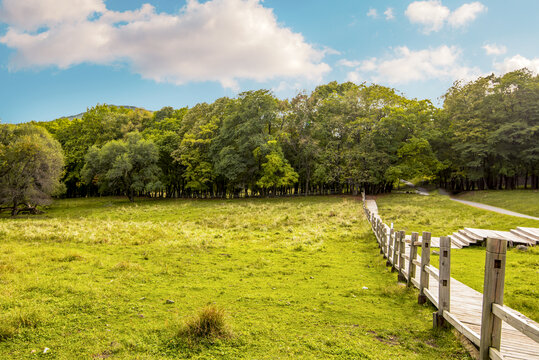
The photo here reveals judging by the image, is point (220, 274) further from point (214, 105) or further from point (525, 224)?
point (214, 105)

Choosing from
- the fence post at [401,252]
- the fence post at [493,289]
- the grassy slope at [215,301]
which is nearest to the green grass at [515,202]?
the grassy slope at [215,301]

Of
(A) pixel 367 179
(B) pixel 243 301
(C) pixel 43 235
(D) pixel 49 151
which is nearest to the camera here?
(B) pixel 243 301

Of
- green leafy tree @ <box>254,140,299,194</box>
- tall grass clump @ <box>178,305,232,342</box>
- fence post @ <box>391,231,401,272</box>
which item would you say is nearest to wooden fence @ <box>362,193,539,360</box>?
fence post @ <box>391,231,401,272</box>

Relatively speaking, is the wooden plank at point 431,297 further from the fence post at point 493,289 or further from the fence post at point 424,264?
the fence post at point 493,289

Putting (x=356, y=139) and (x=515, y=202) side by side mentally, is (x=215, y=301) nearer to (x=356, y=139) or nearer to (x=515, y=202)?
(x=515, y=202)

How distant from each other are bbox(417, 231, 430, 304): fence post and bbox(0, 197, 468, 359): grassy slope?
11.9 inches

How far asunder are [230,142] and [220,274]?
3922cm

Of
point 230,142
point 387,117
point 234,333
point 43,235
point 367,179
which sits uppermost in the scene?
point 387,117

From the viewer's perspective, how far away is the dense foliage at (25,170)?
1282 inches

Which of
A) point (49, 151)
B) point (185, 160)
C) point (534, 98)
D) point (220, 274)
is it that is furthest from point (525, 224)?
point (49, 151)

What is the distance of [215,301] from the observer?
7.35 meters

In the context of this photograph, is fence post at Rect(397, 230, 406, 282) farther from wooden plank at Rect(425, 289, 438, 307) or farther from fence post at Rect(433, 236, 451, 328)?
fence post at Rect(433, 236, 451, 328)

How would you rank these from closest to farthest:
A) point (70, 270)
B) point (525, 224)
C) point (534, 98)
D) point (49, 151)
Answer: point (70, 270) < point (525, 224) < point (49, 151) < point (534, 98)

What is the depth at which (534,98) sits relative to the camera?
132ft
